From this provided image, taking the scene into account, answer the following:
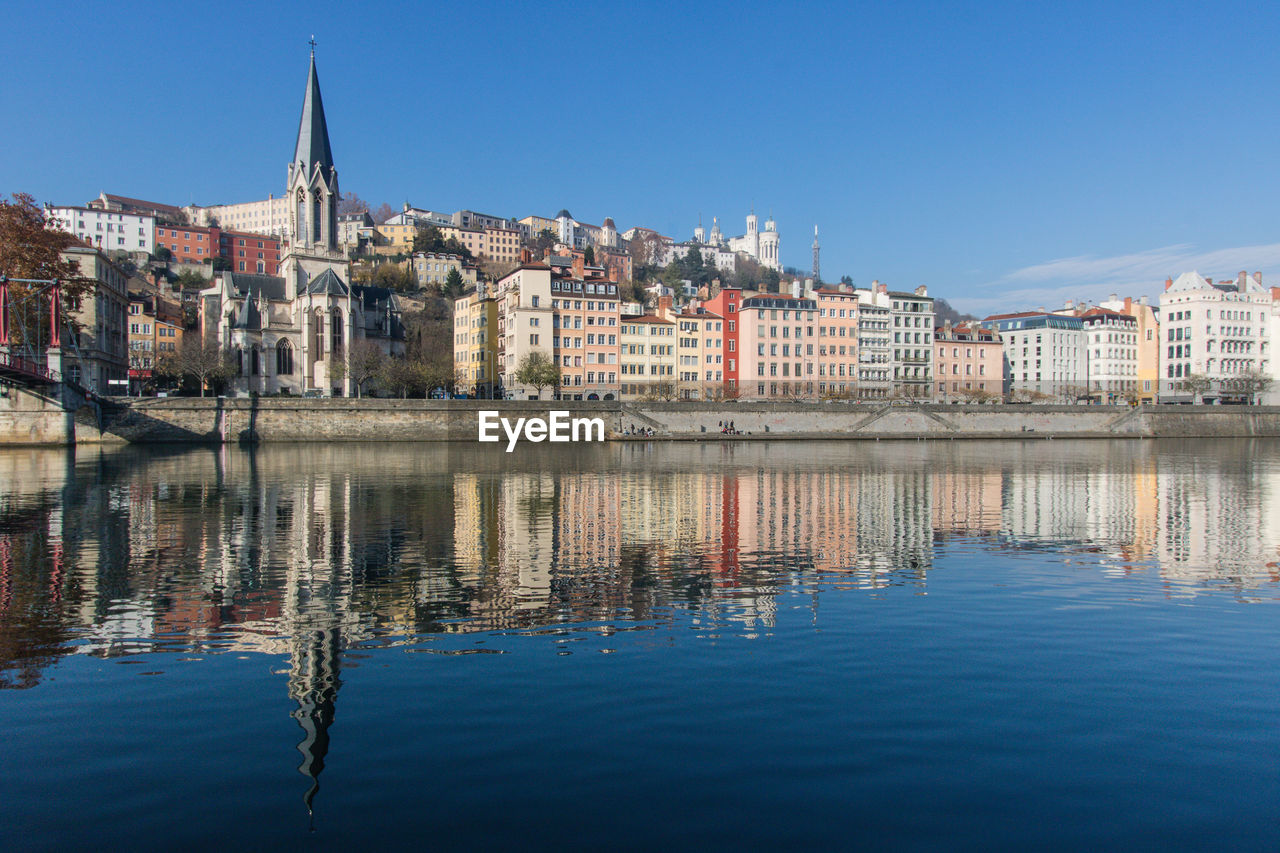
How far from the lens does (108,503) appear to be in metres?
26.0

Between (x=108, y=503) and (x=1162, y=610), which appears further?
(x=108, y=503)

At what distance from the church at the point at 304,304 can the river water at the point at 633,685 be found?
2931 inches

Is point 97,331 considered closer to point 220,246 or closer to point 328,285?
point 328,285

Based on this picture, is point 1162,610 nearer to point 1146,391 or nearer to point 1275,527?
point 1275,527

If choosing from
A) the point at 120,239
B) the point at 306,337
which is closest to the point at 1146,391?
the point at 306,337

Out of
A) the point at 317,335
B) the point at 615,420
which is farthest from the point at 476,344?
the point at 615,420

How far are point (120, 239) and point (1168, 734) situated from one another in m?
176

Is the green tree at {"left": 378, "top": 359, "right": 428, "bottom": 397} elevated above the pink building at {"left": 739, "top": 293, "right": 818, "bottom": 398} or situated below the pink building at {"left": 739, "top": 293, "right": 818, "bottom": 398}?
below

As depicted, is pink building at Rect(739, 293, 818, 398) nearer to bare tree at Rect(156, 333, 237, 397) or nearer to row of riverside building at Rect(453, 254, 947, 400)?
row of riverside building at Rect(453, 254, 947, 400)

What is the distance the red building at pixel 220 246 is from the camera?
156 m

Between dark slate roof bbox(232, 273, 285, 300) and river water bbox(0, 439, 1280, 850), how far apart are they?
81131mm

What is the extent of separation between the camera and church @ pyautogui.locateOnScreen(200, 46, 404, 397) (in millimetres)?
93312

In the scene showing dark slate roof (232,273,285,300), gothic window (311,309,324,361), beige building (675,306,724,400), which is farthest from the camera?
→ dark slate roof (232,273,285,300)

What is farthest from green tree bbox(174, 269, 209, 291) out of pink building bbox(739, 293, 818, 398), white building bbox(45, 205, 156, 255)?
pink building bbox(739, 293, 818, 398)
